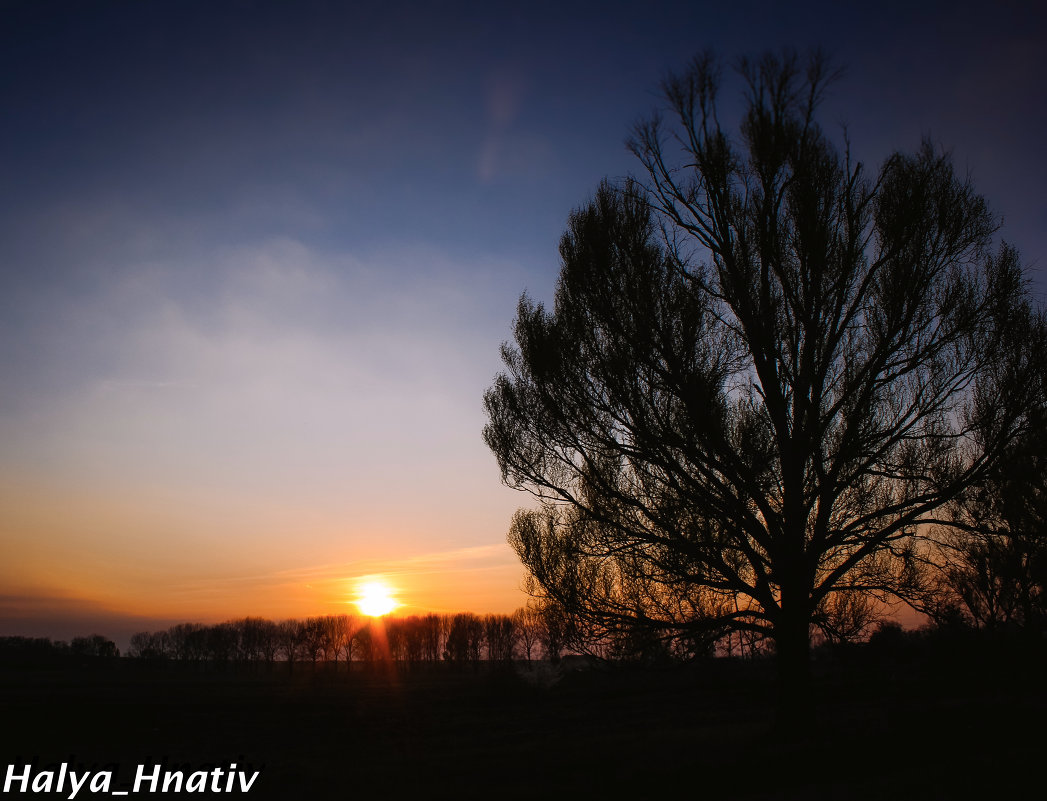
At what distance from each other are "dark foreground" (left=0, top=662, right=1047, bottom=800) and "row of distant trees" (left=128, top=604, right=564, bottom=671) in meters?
97.0

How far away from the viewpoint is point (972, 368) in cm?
995

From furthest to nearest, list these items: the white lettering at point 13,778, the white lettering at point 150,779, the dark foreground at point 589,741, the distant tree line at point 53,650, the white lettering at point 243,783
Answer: the distant tree line at point 53,650 < the white lettering at point 13,778 < the white lettering at point 150,779 < the white lettering at point 243,783 < the dark foreground at point 589,741

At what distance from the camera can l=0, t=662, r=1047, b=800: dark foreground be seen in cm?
868

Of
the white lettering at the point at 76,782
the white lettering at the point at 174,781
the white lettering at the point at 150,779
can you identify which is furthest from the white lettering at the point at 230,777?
the white lettering at the point at 76,782

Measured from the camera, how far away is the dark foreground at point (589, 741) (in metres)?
8.68

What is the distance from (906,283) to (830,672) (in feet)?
143

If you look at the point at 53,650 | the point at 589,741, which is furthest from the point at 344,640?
the point at 589,741

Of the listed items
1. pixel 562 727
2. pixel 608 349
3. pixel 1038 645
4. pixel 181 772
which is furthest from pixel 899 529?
pixel 562 727

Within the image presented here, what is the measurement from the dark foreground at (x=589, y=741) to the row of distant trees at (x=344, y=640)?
3820 inches

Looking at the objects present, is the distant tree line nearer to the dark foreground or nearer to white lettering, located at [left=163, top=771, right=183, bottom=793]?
the dark foreground

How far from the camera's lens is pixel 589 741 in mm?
18031

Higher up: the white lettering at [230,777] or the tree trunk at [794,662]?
the tree trunk at [794,662]

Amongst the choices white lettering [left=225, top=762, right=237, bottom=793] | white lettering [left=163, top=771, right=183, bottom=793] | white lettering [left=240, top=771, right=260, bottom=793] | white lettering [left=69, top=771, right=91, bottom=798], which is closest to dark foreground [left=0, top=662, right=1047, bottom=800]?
white lettering [left=240, top=771, right=260, bottom=793]

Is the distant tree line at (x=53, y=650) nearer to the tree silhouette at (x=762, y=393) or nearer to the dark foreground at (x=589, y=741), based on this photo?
the dark foreground at (x=589, y=741)
